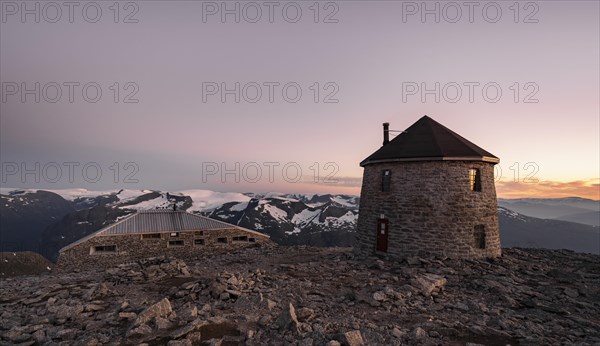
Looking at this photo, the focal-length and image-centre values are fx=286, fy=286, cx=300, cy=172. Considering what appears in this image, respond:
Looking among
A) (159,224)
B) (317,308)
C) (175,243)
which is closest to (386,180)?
(317,308)

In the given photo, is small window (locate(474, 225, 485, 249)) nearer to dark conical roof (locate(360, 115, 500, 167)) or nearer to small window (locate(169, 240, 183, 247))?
dark conical roof (locate(360, 115, 500, 167))

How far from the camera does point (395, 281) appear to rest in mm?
12852

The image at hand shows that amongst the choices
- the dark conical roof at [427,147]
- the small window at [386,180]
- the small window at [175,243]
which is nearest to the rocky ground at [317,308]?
the small window at [386,180]

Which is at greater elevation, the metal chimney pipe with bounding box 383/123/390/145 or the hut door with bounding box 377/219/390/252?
the metal chimney pipe with bounding box 383/123/390/145

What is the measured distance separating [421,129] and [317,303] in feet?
48.6

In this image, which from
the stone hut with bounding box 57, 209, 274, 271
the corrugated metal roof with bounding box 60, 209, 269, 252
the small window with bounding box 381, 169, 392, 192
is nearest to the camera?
the small window with bounding box 381, 169, 392, 192

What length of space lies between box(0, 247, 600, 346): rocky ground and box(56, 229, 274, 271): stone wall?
9.71 m

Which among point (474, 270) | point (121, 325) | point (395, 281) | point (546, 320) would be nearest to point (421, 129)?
point (474, 270)

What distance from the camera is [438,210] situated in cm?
1673

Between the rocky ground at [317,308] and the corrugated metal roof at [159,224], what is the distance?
10766mm

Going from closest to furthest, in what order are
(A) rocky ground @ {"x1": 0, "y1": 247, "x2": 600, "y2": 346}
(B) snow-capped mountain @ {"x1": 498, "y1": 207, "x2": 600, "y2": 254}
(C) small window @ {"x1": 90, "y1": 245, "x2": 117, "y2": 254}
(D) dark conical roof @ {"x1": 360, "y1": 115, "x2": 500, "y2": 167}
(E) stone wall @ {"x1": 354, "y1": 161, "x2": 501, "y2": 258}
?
(A) rocky ground @ {"x1": 0, "y1": 247, "x2": 600, "y2": 346}, (E) stone wall @ {"x1": 354, "y1": 161, "x2": 501, "y2": 258}, (D) dark conical roof @ {"x1": 360, "y1": 115, "x2": 500, "y2": 167}, (C) small window @ {"x1": 90, "y1": 245, "x2": 117, "y2": 254}, (B) snow-capped mountain @ {"x1": 498, "y1": 207, "x2": 600, "y2": 254}

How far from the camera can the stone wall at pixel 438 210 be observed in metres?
16.6

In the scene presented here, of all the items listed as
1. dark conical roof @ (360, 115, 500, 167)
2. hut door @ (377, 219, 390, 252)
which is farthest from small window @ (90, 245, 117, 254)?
dark conical roof @ (360, 115, 500, 167)

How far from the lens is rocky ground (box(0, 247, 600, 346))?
25.2 ft
